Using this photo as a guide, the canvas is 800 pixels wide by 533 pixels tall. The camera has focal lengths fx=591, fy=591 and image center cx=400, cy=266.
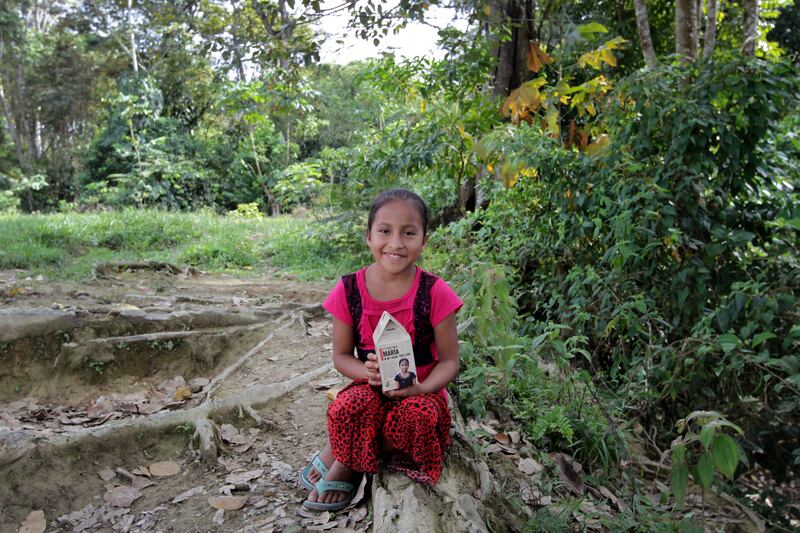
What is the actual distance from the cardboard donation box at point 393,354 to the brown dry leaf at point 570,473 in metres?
1.27

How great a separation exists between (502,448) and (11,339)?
3468 mm

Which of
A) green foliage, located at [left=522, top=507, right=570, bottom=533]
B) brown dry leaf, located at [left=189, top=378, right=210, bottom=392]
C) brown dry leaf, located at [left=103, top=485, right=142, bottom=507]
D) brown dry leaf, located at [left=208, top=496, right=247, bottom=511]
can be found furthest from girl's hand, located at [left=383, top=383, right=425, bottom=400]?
brown dry leaf, located at [left=189, top=378, right=210, bottom=392]

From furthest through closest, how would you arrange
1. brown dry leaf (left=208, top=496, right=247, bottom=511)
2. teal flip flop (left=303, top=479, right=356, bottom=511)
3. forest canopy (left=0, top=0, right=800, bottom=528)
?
forest canopy (left=0, top=0, right=800, bottom=528)
brown dry leaf (left=208, top=496, right=247, bottom=511)
teal flip flop (left=303, top=479, right=356, bottom=511)

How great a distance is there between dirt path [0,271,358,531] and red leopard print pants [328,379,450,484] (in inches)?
10.4

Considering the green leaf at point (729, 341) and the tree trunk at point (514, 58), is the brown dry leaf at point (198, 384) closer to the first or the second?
the green leaf at point (729, 341)

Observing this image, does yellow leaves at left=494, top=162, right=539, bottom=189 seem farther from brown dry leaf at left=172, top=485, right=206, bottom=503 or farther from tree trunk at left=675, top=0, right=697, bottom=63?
brown dry leaf at left=172, top=485, right=206, bottom=503

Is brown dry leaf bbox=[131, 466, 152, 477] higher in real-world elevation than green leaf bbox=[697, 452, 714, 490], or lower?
lower

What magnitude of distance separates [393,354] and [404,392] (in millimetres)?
162

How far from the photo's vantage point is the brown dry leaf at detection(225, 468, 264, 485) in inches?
110

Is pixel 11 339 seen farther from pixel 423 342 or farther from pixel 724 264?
pixel 724 264

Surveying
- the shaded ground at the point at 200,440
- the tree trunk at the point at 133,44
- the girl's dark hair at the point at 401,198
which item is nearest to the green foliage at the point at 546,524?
the shaded ground at the point at 200,440

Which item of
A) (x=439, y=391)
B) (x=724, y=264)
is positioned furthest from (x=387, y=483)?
(x=724, y=264)

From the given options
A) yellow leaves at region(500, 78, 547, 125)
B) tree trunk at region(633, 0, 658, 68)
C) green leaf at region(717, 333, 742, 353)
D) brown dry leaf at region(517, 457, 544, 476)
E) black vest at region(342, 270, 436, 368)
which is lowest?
brown dry leaf at region(517, 457, 544, 476)

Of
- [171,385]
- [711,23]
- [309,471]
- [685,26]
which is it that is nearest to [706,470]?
[309,471]
